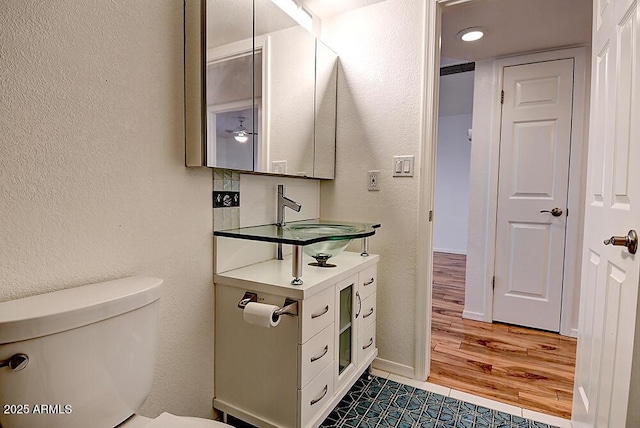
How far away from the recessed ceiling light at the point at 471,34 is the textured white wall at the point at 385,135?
0.57 meters

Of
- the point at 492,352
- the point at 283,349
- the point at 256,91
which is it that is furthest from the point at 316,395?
the point at 492,352

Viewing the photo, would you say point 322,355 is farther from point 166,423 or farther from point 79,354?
point 79,354

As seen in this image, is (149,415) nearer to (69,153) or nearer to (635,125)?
(69,153)

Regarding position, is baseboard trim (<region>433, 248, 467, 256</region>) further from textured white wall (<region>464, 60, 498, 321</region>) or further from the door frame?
the door frame

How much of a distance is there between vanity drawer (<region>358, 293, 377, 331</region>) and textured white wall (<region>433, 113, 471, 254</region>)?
3836mm

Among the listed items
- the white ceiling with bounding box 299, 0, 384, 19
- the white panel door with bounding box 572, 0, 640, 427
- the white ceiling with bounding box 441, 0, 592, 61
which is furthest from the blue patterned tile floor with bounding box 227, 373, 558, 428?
the white ceiling with bounding box 299, 0, 384, 19

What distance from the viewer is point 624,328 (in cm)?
93

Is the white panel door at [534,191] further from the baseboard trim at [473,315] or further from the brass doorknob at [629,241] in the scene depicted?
the brass doorknob at [629,241]

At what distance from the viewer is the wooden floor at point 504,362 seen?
1744 millimetres

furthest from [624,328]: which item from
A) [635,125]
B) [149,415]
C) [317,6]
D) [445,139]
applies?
[445,139]

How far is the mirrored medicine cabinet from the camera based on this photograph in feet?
4.11

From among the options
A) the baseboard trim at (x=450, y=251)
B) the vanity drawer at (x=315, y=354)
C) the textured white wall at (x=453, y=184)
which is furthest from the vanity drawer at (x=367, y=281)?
the baseboard trim at (x=450, y=251)

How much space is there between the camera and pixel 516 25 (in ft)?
6.93

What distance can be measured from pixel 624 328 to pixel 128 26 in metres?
1.70
